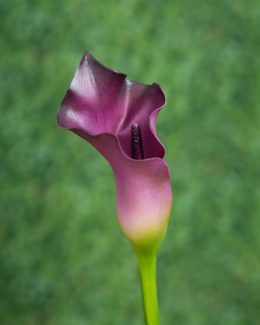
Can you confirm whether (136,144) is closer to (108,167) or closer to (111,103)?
(111,103)

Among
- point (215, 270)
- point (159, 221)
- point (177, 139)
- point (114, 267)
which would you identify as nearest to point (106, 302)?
point (114, 267)

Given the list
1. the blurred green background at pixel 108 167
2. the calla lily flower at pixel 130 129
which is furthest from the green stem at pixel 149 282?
the blurred green background at pixel 108 167

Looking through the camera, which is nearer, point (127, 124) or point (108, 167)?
point (127, 124)

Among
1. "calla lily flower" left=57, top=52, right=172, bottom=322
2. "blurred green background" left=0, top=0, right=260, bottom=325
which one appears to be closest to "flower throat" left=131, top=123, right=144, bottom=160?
"calla lily flower" left=57, top=52, right=172, bottom=322

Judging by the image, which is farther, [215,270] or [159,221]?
[215,270]

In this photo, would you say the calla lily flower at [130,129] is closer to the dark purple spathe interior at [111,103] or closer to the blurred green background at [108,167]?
the dark purple spathe interior at [111,103]

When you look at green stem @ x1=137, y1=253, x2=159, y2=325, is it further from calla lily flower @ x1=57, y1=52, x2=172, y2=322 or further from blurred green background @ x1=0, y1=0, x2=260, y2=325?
blurred green background @ x1=0, y1=0, x2=260, y2=325

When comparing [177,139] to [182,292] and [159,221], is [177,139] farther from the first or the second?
[159,221]

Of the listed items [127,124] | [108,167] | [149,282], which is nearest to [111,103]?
[127,124]
